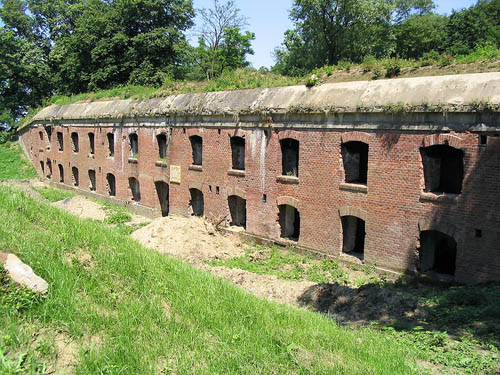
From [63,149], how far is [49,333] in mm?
24488

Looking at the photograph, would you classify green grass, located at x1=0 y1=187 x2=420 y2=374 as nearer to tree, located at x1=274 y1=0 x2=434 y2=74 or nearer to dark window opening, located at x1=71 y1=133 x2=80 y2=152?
dark window opening, located at x1=71 y1=133 x2=80 y2=152

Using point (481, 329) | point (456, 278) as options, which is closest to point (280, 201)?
point (456, 278)

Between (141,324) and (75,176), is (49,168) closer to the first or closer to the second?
(75,176)

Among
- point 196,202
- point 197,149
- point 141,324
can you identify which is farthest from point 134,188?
point 141,324

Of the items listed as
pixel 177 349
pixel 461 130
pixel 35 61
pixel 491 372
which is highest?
pixel 35 61

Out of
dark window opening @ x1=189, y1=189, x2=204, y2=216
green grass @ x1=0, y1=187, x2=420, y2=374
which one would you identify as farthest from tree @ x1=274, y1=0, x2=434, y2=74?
green grass @ x1=0, y1=187, x2=420, y2=374

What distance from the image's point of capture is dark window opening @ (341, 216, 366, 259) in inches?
511

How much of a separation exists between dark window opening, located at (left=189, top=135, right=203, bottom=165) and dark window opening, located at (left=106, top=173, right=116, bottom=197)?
7698 millimetres

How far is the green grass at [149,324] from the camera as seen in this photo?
189 inches

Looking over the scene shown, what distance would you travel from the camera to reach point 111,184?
23.9 m

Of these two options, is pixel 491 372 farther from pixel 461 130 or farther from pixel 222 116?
pixel 222 116

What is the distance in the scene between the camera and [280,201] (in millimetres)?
14375

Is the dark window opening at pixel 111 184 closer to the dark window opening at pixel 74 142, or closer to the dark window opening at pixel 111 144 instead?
the dark window opening at pixel 111 144

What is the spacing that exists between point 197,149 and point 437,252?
10108mm
